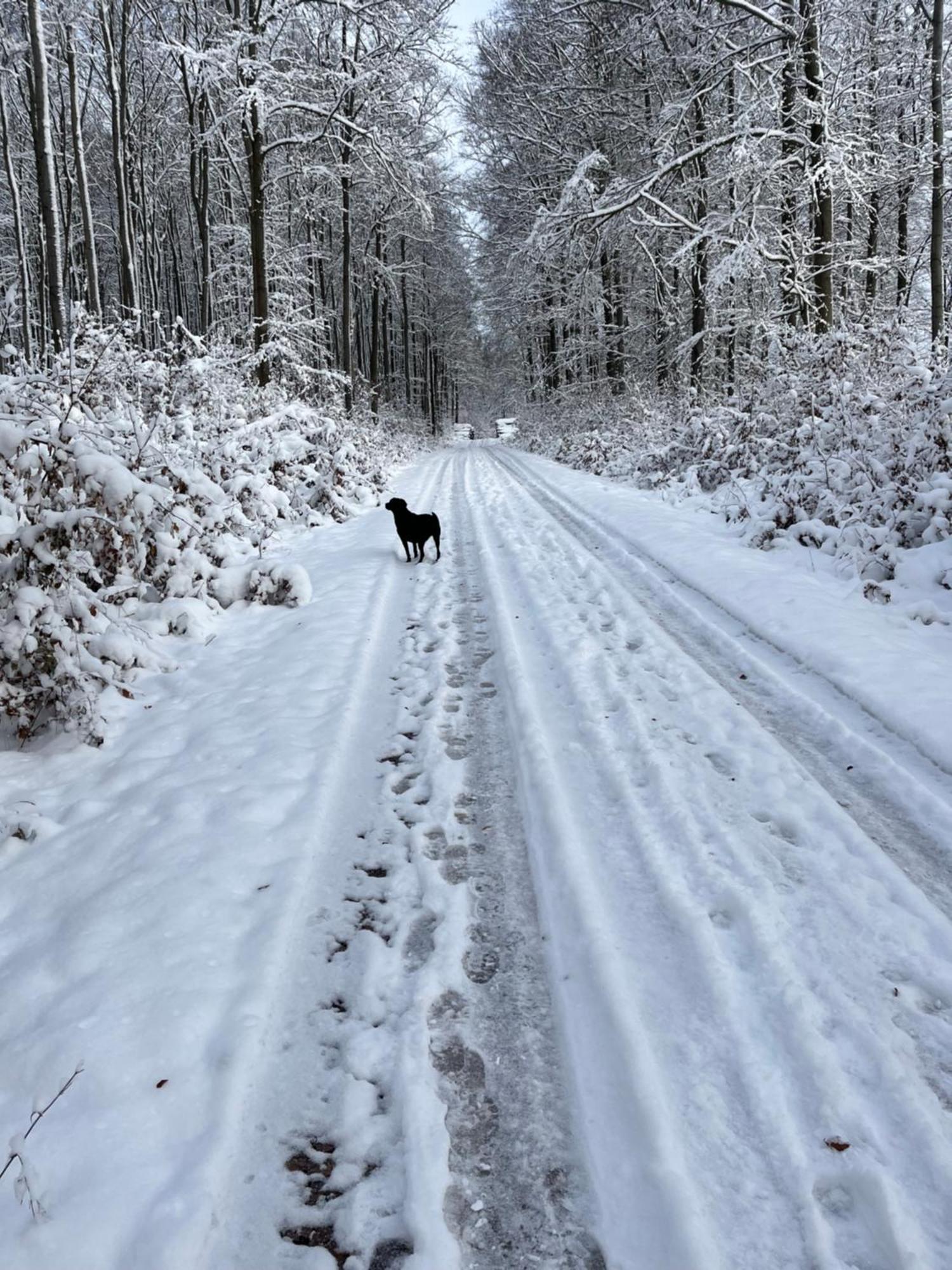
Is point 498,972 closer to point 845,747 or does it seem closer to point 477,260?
point 845,747

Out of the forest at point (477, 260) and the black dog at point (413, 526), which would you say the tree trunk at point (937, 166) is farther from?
the black dog at point (413, 526)

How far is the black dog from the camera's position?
304 inches

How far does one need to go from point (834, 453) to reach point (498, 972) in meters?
8.33

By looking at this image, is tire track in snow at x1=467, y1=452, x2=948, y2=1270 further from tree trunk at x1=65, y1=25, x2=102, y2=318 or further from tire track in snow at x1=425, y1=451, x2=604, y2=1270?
tree trunk at x1=65, y1=25, x2=102, y2=318

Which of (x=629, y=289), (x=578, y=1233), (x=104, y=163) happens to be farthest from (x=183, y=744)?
(x=104, y=163)

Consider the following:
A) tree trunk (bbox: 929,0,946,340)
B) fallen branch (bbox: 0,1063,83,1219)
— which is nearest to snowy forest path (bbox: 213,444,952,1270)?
fallen branch (bbox: 0,1063,83,1219)

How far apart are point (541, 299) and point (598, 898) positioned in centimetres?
2300

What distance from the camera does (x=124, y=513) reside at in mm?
4617

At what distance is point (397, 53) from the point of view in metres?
12.4

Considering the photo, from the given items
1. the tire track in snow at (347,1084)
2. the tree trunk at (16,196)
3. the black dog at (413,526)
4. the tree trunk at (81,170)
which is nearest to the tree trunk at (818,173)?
the black dog at (413,526)

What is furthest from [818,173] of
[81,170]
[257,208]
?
[81,170]

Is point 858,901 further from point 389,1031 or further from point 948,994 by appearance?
point 389,1031

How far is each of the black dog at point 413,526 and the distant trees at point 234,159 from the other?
431 centimetres

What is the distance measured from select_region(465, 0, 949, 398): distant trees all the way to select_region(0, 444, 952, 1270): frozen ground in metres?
7.83
